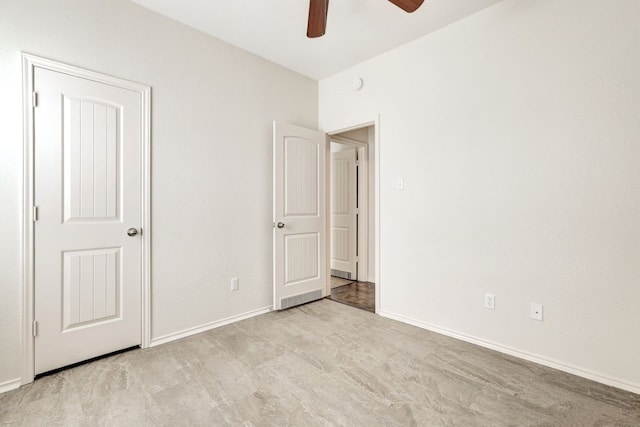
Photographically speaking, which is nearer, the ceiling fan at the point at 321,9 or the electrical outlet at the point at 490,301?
the ceiling fan at the point at 321,9

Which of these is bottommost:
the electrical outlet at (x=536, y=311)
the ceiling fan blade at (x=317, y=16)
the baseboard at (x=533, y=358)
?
the baseboard at (x=533, y=358)

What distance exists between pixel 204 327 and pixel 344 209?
263cm

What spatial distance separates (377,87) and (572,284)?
237 centimetres

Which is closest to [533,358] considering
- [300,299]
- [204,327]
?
[300,299]

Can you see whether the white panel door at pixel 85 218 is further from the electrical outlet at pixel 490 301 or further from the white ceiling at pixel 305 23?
the electrical outlet at pixel 490 301

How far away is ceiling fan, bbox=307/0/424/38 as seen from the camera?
1.84m

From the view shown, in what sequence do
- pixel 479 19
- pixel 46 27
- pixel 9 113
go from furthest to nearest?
pixel 479 19 < pixel 46 27 < pixel 9 113

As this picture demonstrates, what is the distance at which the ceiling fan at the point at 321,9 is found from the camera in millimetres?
1840

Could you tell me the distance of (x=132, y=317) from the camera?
2363mm

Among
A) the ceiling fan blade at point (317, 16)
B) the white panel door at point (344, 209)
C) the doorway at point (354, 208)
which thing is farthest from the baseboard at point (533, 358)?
the ceiling fan blade at point (317, 16)

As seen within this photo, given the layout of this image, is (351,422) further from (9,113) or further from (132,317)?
(9,113)

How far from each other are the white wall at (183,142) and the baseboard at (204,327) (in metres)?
0.04

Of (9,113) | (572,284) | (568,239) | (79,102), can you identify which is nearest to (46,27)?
(79,102)

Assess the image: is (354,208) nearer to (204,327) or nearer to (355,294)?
(355,294)
